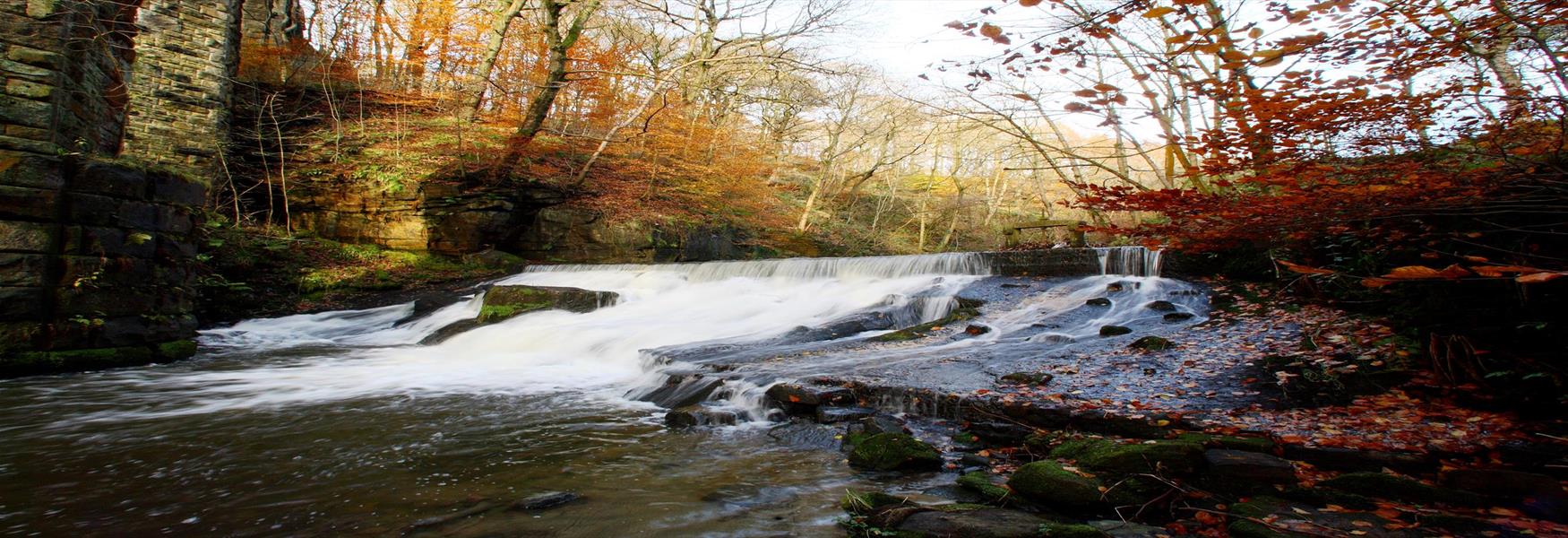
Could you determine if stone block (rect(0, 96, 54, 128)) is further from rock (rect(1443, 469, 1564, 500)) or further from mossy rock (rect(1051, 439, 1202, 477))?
rock (rect(1443, 469, 1564, 500))

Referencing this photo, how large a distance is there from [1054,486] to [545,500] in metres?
2.43

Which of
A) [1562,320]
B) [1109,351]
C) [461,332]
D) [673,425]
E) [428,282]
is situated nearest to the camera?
[1562,320]

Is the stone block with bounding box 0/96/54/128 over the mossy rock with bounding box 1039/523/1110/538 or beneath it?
over

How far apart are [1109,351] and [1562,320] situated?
2.86 m

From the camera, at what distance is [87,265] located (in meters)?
6.80

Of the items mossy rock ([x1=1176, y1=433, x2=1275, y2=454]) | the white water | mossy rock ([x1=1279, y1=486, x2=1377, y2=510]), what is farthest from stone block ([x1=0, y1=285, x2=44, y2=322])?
mossy rock ([x1=1279, y1=486, x2=1377, y2=510])

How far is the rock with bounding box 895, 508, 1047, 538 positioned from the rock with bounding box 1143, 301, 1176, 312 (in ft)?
20.3

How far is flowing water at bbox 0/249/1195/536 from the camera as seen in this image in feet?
10.0

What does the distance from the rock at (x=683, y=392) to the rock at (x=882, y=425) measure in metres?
1.59

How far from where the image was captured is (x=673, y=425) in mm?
4914

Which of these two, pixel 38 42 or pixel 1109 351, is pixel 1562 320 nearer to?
pixel 1109 351

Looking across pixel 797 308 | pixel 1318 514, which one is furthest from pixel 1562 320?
pixel 797 308

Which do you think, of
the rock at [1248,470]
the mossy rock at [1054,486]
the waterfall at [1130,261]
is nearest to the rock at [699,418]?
the mossy rock at [1054,486]

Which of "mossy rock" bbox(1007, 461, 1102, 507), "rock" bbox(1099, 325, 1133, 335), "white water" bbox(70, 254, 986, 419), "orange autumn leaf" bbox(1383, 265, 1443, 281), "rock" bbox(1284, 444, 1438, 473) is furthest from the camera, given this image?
"rock" bbox(1099, 325, 1133, 335)
